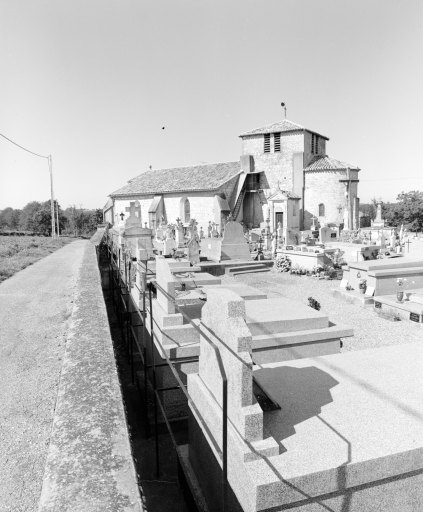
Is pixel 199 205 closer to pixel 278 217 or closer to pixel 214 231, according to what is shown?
pixel 214 231

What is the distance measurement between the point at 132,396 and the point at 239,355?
4112 millimetres

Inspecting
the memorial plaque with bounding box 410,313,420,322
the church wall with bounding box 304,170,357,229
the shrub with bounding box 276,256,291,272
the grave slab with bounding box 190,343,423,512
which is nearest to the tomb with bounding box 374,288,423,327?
the memorial plaque with bounding box 410,313,420,322

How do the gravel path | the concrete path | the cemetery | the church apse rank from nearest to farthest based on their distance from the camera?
the concrete path, the cemetery, the gravel path, the church apse

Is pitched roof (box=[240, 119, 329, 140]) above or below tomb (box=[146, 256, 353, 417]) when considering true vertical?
above

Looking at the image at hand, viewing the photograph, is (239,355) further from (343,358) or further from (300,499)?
(343,358)

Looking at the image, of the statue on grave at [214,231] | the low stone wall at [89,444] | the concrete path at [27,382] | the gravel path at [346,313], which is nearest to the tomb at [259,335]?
the gravel path at [346,313]

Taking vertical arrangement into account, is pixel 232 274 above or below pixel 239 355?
below

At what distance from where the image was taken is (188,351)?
216 inches

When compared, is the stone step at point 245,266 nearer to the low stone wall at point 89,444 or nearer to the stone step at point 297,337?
the stone step at point 297,337

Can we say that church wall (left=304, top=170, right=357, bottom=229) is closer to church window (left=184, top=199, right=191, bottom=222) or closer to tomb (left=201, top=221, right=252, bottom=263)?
church window (left=184, top=199, right=191, bottom=222)

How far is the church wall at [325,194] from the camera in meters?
31.9

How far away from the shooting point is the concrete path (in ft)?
8.34

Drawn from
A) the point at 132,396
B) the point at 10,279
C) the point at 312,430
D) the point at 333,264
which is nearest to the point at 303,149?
the point at 333,264

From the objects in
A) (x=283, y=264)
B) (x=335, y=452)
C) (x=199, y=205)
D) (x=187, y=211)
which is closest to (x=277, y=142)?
(x=199, y=205)
